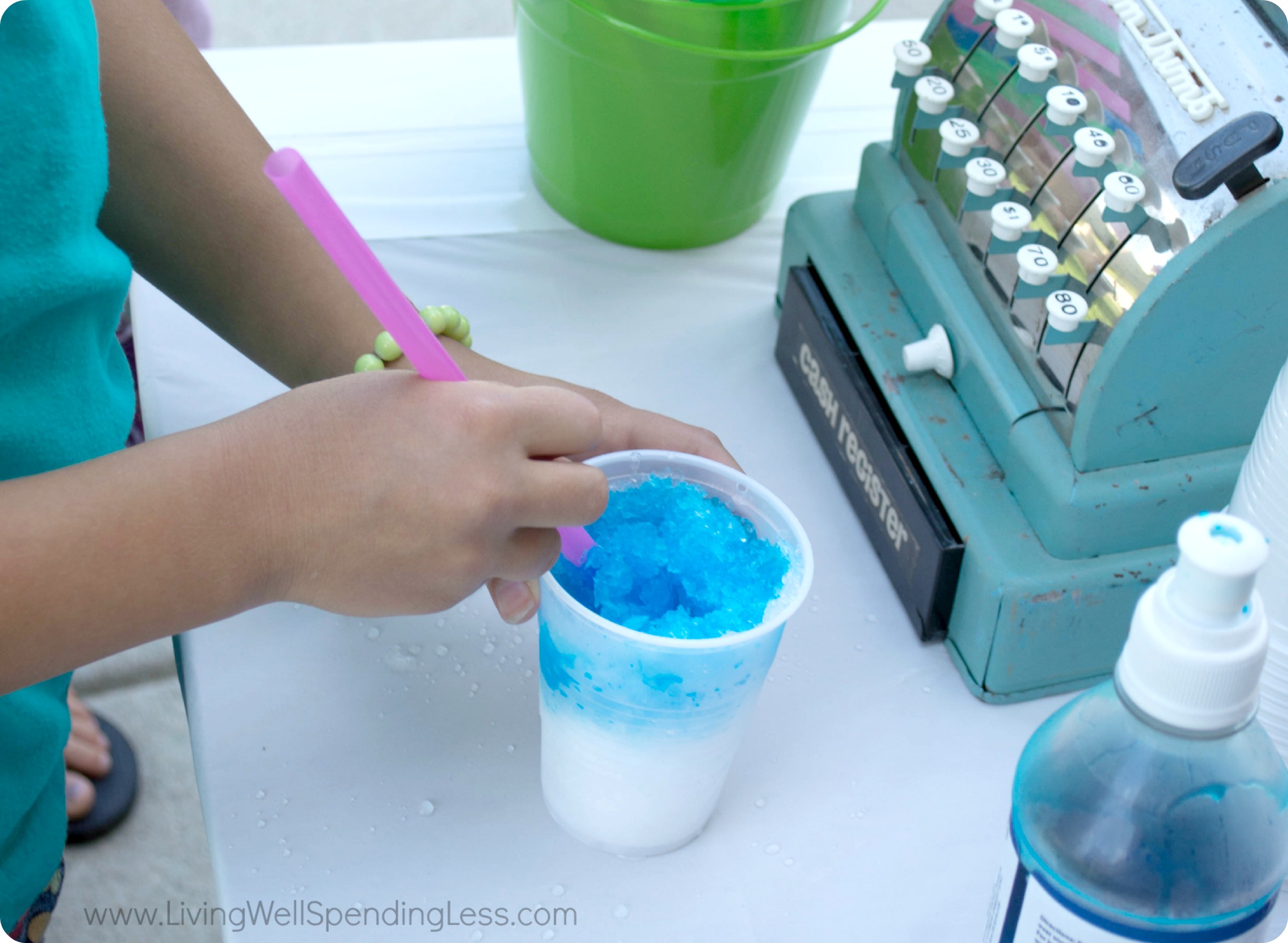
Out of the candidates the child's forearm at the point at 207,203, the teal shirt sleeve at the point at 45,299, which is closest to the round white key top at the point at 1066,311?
the child's forearm at the point at 207,203

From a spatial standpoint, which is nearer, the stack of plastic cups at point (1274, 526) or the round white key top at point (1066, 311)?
the stack of plastic cups at point (1274, 526)

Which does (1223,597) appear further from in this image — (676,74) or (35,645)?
(676,74)

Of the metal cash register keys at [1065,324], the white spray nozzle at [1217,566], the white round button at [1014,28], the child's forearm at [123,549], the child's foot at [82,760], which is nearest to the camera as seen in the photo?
the white spray nozzle at [1217,566]

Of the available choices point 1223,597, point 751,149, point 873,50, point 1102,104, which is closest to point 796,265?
point 751,149

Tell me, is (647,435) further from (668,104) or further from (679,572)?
(668,104)

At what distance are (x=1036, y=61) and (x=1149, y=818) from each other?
487 mm

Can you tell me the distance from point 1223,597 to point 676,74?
0.62 m

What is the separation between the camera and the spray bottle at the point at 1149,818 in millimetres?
384

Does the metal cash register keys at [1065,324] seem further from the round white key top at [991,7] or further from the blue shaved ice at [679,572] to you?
the blue shaved ice at [679,572]

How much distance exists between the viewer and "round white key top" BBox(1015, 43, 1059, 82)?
708 mm

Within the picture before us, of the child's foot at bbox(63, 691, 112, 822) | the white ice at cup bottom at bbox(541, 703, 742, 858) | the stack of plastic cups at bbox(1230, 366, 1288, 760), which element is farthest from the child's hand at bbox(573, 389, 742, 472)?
the child's foot at bbox(63, 691, 112, 822)

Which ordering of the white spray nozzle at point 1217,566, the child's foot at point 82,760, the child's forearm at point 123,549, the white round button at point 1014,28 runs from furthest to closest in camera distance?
1. the child's foot at point 82,760
2. the white round button at point 1014,28
3. the child's forearm at point 123,549
4. the white spray nozzle at point 1217,566

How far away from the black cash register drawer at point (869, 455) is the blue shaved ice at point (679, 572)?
0.52 feet

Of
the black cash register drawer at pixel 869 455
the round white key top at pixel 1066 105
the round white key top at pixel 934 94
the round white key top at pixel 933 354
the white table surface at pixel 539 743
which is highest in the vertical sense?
the round white key top at pixel 1066 105
